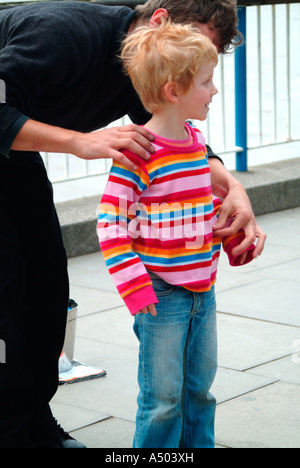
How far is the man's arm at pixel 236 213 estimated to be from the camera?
272 cm

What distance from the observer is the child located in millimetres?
2453

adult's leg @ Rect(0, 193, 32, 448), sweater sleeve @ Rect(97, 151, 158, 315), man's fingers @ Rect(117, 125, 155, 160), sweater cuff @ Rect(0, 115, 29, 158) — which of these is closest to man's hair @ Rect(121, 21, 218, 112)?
man's fingers @ Rect(117, 125, 155, 160)

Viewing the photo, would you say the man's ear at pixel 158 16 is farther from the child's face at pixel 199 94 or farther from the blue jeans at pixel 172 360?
the blue jeans at pixel 172 360

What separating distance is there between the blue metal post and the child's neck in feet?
12.3

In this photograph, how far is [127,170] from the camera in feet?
8.04

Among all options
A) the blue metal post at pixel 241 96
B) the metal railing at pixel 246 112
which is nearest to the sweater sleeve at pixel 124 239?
the metal railing at pixel 246 112

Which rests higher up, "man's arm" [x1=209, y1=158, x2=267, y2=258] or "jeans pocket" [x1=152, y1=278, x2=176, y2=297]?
"man's arm" [x1=209, y1=158, x2=267, y2=258]

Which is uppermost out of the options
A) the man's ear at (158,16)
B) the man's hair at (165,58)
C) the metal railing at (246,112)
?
the man's ear at (158,16)

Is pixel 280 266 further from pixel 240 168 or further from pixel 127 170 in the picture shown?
pixel 127 170

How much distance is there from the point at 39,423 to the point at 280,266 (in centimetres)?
253

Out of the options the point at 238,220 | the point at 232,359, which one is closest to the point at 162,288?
Answer: the point at 238,220

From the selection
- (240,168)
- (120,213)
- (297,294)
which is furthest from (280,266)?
(120,213)

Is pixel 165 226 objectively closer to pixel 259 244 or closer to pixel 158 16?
pixel 259 244

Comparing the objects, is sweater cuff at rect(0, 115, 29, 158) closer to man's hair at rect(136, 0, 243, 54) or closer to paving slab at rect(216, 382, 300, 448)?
man's hair at rect(136, 0, 243, 54)
